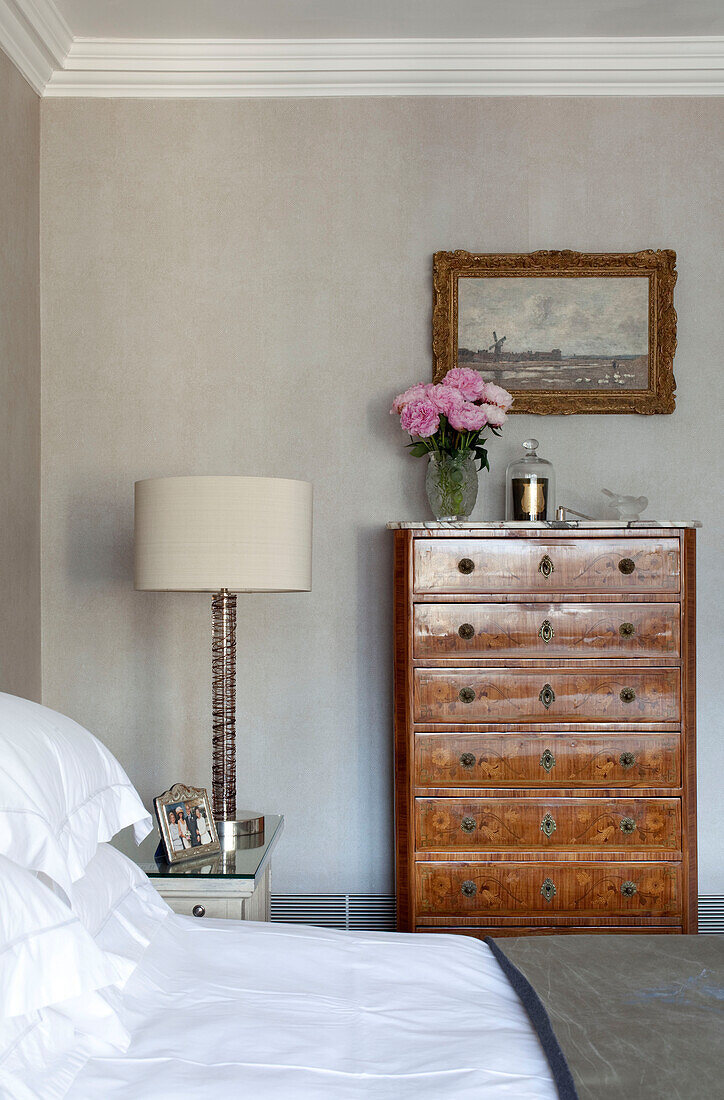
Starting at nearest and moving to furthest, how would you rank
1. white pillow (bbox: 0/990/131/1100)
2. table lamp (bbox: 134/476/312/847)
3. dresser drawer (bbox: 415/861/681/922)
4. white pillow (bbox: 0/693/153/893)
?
white pillow (bbox: 0/990/131/1100) → white pillow (bbox: 0/693/153/893) → table lamp (bbox: 134/476/312/847) → dresser drawer (bbox: 415/861/681/922)

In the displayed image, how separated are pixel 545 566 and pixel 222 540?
91 cm

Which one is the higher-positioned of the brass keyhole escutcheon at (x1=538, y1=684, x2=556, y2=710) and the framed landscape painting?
the framed landscape painting

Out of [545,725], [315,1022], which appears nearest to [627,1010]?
[315,1022]

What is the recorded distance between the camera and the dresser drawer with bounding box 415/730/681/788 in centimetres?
258

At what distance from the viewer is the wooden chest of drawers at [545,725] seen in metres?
2.55

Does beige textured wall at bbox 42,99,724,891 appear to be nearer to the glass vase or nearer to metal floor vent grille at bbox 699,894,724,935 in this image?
the glass vase

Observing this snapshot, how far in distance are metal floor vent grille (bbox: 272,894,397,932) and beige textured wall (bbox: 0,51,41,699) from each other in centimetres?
105

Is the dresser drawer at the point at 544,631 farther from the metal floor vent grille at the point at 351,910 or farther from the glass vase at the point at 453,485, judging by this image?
the metal floor vent grille at the point at 351,910

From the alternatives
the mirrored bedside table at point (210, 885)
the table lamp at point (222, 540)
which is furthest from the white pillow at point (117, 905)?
the table lamp at point (222, 540)

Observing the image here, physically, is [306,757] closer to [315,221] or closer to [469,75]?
[315,221]

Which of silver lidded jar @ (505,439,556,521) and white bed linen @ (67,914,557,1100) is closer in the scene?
white bed linen @ (67,914,557,1100)

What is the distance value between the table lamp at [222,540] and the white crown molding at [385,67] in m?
1.55

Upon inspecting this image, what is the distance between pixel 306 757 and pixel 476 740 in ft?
2.38

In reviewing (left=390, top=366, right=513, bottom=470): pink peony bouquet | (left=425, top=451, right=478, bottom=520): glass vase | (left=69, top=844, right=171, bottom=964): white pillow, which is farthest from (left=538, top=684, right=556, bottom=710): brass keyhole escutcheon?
(left=69, top=844, right=171, bottom=964): white pillow
